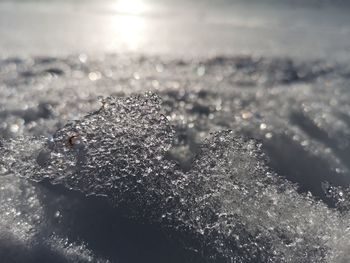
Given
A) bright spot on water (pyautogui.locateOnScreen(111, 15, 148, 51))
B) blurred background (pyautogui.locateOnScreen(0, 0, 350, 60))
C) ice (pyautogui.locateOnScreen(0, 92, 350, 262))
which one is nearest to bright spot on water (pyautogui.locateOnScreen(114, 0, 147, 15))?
blurred background (pyautogui.locateOnScreen(0, 0, 350, 60))

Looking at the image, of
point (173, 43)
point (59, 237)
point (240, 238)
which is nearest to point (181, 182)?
point (240, 238)

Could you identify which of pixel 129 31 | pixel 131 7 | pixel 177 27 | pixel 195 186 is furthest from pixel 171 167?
pixel 131 7

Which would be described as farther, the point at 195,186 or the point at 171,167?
the point at 171,167

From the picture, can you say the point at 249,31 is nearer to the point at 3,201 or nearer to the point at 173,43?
the point at 173,43

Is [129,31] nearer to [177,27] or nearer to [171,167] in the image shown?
[177,27]

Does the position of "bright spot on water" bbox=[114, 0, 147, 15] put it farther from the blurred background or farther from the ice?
the ice

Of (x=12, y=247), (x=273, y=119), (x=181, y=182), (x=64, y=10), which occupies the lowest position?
(x=12, y=247)

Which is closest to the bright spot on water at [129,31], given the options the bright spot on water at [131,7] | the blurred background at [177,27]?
the blurred background at [177,27]
